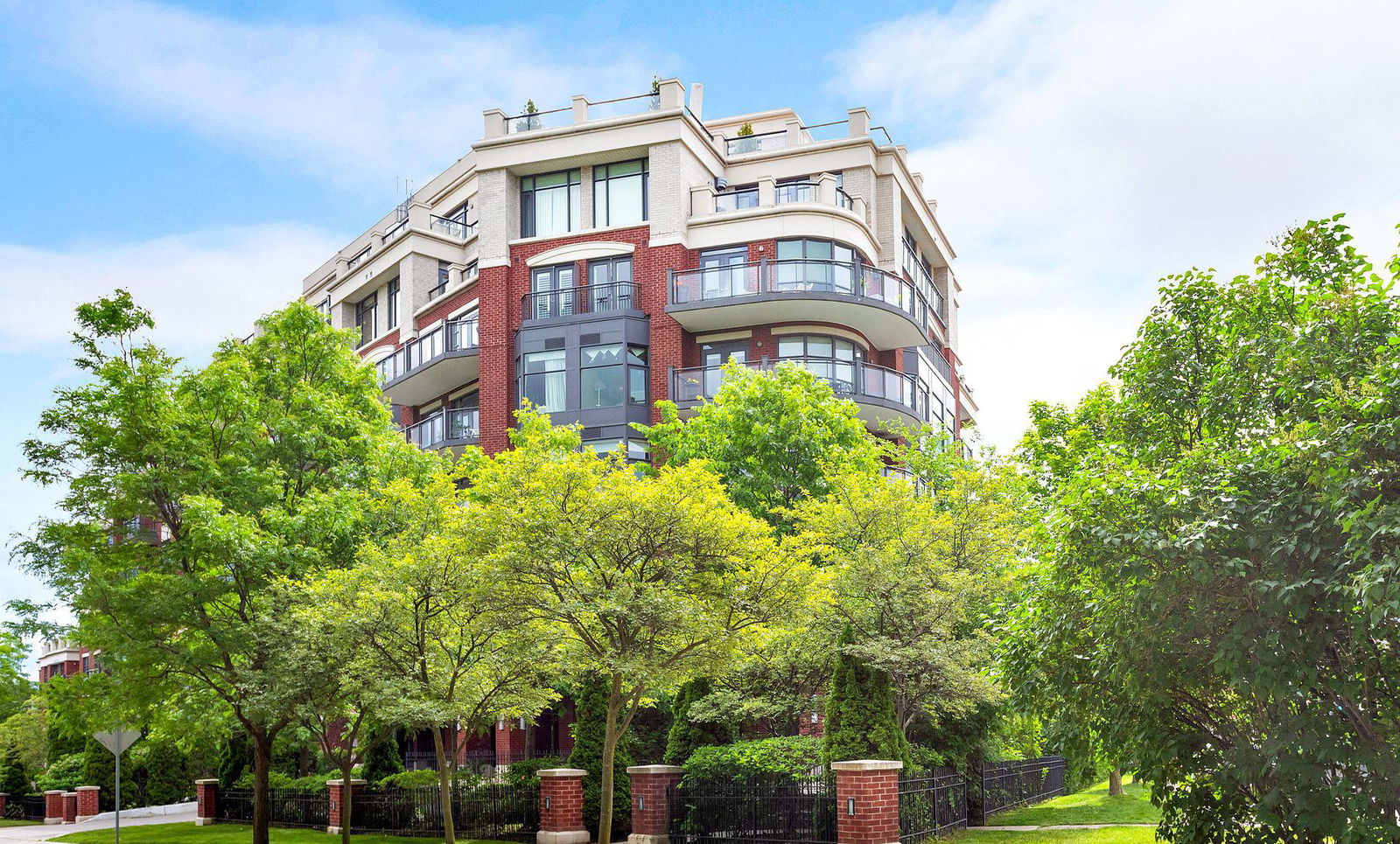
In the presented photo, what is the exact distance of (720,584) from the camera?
19.4m

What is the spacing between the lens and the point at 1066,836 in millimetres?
22047

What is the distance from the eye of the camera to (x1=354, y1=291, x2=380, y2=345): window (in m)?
51.0

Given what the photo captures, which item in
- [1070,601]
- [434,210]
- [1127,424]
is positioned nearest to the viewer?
[1070,601]

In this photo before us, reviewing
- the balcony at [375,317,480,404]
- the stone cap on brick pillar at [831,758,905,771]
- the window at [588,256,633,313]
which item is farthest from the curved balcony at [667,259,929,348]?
the stone cap on brick pillar at [831,758,905,771]

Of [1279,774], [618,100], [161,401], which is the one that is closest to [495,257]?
[618,100]

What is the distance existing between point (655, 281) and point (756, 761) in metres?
20.8

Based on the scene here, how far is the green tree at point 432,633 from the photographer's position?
20234 millimetres

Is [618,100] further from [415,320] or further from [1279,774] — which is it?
[1279,774]

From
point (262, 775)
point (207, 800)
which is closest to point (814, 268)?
point (262, 775)

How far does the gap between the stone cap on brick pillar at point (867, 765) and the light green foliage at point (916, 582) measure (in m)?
1.84

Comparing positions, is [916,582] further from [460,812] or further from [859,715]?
[460,812]

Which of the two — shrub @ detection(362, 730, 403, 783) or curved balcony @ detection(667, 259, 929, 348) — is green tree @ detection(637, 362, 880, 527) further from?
shrub @ detection(362, 730, 403, 783)

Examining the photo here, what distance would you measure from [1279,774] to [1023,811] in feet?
58.7

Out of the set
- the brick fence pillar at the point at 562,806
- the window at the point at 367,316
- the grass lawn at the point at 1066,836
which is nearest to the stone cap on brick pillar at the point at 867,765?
the grass lawn at the point at 1066,836
